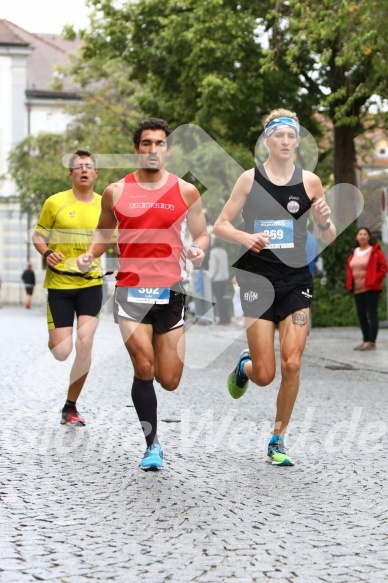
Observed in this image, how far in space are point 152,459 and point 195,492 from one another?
64cm

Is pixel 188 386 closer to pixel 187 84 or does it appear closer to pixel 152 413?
pixel 152 413

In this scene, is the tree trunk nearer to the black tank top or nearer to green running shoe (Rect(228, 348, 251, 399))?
green running shoe (Rect(228, 348, 251, 399))

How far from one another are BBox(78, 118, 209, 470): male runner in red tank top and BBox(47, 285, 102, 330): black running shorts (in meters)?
1.92

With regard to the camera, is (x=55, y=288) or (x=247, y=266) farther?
(x=55, y=288)

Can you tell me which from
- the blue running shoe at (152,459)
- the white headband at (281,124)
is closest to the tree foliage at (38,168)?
the white headband at (281,124)

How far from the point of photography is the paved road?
4316mm

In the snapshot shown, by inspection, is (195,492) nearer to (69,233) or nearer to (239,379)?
(239,379)

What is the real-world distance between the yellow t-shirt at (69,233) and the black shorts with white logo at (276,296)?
2.02m

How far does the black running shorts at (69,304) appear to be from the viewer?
845 cm

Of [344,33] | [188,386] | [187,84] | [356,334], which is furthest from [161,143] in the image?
[187,84]

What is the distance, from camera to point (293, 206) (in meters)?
6.60

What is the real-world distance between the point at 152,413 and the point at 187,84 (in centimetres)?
1869

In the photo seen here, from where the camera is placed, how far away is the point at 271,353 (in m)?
6.82

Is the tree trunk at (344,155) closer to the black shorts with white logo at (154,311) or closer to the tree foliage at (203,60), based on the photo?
the tree foliage at (203,60)
